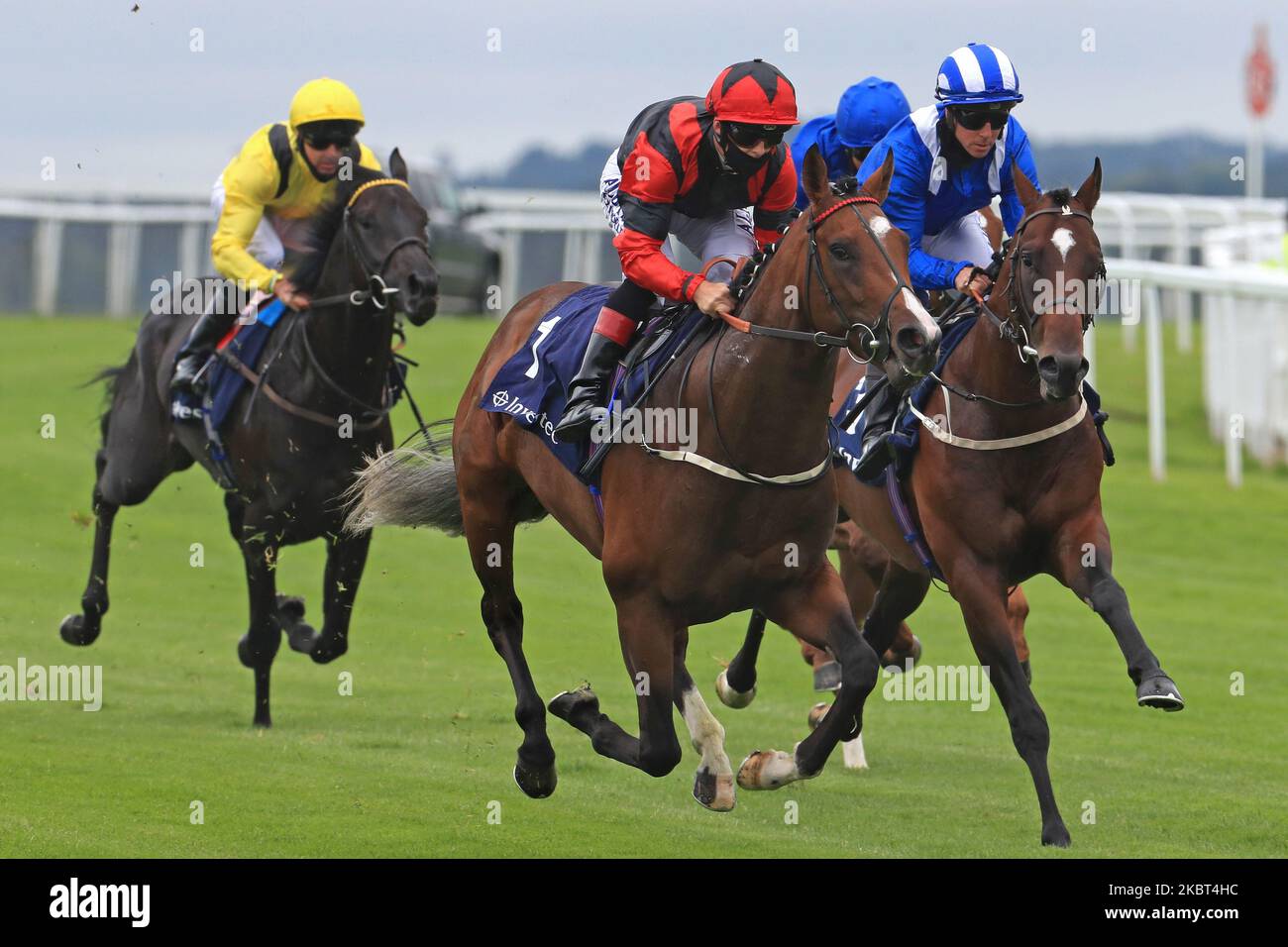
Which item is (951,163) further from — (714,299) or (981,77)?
(714,299)

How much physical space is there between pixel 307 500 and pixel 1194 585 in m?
6.67

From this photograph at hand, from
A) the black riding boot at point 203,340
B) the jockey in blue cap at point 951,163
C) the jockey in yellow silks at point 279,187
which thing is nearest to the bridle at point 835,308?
the jockey in blue cap at point 951,163

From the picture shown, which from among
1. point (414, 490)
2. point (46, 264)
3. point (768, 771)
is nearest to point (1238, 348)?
point (414, 490)

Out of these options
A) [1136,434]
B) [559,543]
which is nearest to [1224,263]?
[1136,434]

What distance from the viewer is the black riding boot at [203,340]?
9.14 m

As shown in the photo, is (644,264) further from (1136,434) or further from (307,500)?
(1136,434)

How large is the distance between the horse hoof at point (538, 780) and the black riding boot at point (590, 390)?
1150 mm

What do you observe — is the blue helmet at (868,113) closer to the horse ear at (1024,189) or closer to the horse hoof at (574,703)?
the horse ear at (1024,189)

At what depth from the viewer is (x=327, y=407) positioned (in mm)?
8500

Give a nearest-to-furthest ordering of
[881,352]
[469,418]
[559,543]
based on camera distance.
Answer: [881,352] → [469,418] → [559,543]

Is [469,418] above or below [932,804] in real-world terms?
above

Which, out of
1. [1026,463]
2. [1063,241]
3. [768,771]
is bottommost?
[768,771]

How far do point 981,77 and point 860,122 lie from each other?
1470 mm

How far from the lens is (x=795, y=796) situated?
741 cm
